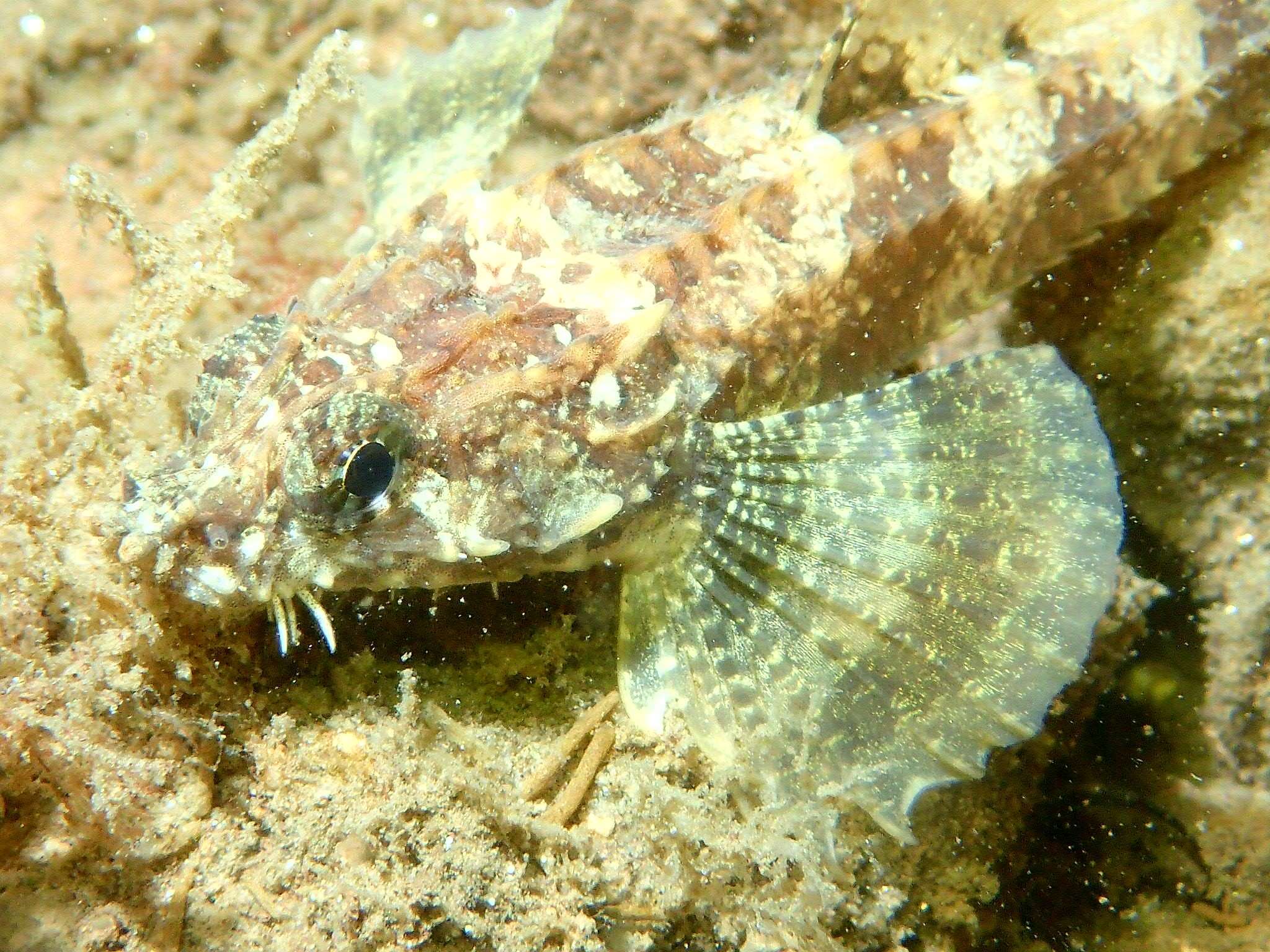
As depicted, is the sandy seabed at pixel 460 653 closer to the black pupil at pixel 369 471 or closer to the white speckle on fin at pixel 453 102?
the white speckle on fin at pixel 453 102

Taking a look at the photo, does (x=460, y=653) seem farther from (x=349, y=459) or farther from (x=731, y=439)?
(x=731, y=439)

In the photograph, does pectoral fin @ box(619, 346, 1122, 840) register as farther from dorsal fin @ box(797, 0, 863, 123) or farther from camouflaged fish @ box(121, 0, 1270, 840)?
dorsal fin @ box(797, 0, 863, 123)

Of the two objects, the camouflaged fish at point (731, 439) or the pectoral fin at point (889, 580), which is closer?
the camouflaged fish at point (731, 439)

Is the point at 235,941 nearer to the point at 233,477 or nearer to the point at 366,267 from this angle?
the point at 233,477

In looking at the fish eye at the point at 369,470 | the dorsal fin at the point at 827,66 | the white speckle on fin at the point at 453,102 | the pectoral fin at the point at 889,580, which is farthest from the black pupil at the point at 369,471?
the dorsal fin at the point at 827,66

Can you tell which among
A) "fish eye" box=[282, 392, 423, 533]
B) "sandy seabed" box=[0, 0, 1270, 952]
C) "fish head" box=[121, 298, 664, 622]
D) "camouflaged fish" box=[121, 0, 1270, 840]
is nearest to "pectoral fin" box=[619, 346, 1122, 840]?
"camouflaged fish" box=[121, 0, 1270, 840]

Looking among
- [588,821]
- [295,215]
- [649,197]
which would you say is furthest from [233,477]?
[295,215]
